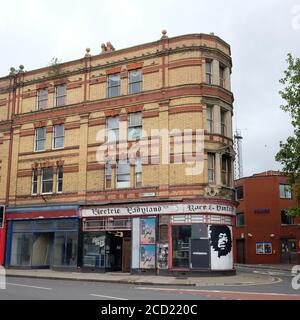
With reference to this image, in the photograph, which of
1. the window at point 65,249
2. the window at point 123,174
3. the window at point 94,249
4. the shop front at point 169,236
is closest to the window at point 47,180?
the window at point 65,249

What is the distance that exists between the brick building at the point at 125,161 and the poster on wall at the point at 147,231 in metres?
0.06

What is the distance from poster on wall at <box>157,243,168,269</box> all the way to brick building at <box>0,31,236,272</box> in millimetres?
→ 57

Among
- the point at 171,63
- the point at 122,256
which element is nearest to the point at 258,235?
the point at 122,256

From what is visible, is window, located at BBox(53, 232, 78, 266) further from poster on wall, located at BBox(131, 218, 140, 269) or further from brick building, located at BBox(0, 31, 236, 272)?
poster on wall, located at BBox(131, 218, 140, 269)

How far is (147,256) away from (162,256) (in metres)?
0.99

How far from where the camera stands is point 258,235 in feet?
161

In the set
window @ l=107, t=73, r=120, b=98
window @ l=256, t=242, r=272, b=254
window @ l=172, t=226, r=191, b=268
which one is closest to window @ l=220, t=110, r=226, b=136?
window @ l=172, t=226, r=191, b=268

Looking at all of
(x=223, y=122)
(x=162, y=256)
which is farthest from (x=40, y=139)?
(x=223, y=122)

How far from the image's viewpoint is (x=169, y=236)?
2656cm

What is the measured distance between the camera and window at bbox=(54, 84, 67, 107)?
1292 inches

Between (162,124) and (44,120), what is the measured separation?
9561 mm

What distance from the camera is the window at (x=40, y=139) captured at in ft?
109

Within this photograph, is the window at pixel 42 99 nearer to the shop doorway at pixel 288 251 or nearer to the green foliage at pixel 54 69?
the green foliage at pixel 54 69

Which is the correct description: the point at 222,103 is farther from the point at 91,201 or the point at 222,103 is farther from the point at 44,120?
the point at 44,120
